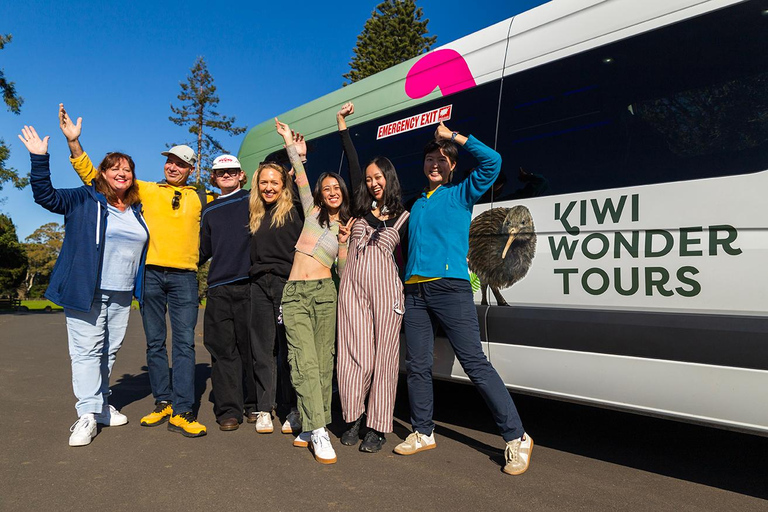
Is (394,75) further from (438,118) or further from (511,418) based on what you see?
(511,418)

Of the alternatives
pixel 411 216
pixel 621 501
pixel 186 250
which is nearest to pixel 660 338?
pixel 621 501

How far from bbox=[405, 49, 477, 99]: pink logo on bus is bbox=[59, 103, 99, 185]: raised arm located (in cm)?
227

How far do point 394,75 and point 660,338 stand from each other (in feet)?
9.10

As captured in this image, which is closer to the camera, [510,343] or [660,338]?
[660,338]

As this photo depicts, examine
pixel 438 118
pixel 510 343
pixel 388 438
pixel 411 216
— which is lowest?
pixel 388 438

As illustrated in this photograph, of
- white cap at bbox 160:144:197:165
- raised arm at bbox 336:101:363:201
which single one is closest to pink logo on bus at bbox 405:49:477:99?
Answer: raised arm at bbox 336:101:363:201

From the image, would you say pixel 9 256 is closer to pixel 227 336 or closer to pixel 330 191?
pixel 227 336

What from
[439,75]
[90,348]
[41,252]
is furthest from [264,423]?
[41,252]

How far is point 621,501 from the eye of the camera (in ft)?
8.95

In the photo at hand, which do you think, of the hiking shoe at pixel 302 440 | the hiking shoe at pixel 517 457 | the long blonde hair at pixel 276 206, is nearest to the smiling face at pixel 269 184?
the long blonde hair at pixel 276 206

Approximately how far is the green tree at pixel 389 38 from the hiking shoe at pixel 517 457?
25546 mm

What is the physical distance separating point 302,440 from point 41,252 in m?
101

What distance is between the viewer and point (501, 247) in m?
3.36

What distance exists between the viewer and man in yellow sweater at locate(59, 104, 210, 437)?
4.03 meters
